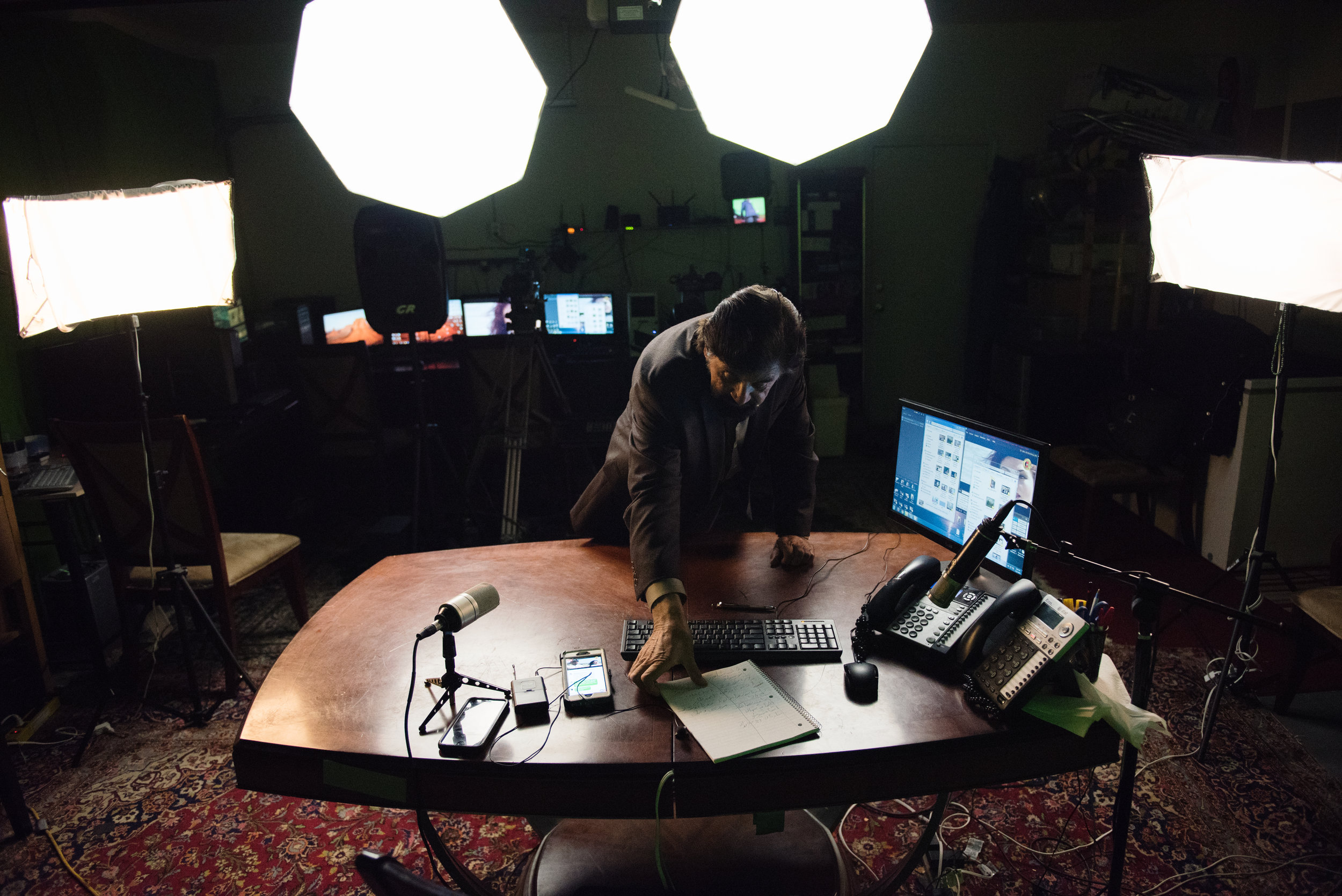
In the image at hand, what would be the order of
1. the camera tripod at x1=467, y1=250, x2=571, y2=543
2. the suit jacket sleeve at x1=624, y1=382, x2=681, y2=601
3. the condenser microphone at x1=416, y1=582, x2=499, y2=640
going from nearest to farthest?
the condenser microphone at x1=416, y1=582, x2=499, y2=640
the suit jacket sleeve at x1=624, y1=382, x2=681, y2=601
the camera tripod at x1=467, y1=250, x2=571, y2=543

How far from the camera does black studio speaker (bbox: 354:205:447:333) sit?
129 inches

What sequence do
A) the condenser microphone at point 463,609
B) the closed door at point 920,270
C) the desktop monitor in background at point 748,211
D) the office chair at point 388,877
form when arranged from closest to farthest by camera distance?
1. the office chair at point 388,877
2. the condenser microphone at point 463,609
3. the desktop monitor in background at point 748,211
4. the closed door at point 920,270

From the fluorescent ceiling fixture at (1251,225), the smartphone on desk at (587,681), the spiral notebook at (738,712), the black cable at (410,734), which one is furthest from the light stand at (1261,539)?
the black cable at (410,734)

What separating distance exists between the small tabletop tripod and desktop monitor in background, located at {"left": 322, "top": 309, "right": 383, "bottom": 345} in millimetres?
4066

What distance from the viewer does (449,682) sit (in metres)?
1.42

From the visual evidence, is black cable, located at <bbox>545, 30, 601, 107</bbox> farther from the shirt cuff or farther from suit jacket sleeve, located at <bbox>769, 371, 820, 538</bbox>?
the shirt cuff

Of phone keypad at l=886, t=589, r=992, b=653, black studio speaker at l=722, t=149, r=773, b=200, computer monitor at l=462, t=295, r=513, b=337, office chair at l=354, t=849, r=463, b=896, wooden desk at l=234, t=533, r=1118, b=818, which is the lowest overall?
wooden desk at l=234, t=533, r=1118, b=818

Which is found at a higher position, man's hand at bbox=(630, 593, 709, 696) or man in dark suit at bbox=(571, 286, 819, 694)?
man in dark suit at bbox=(571, 286, 819, 694)

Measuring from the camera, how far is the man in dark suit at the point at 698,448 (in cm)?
156

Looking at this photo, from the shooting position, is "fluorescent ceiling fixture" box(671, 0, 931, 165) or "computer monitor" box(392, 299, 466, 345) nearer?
"fluorescent ceiling fixture" box(671, 0, 931, 165)

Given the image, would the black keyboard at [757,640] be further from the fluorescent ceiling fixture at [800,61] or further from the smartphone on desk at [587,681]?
the fluorescent ceiling fixture at [800,61]

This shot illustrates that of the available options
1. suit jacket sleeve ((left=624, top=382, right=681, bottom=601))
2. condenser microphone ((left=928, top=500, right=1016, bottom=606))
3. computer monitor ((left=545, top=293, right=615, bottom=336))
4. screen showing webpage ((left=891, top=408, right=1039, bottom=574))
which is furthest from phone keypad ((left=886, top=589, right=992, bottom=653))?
computer monitor ((left=545, top=293, right=615, bottom=336))

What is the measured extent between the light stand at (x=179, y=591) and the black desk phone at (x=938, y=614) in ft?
7.09

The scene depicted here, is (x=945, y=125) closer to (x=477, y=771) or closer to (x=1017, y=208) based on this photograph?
(x=1017, y=208)
